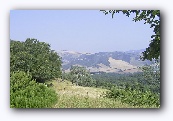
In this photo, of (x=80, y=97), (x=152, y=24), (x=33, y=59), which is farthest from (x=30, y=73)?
(x=152, y=24)

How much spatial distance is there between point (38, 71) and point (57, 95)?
0.35 metres

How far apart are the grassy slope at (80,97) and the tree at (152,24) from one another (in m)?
0.64

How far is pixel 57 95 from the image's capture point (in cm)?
1559

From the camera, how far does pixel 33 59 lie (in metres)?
15.5

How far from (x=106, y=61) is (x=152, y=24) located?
0.67 metres

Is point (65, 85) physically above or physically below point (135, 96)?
above

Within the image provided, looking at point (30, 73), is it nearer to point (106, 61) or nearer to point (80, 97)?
point (80, 97)

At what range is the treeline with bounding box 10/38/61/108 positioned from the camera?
15.5m

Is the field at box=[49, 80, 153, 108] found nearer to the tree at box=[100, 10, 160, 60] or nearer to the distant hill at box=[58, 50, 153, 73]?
the distant hill at box=[58, 50, 153, 73]

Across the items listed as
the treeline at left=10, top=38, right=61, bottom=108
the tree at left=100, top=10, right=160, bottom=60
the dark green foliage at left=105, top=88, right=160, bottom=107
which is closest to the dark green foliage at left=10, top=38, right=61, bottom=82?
the treeline at left=10, top=38, right=61, bottom=108
